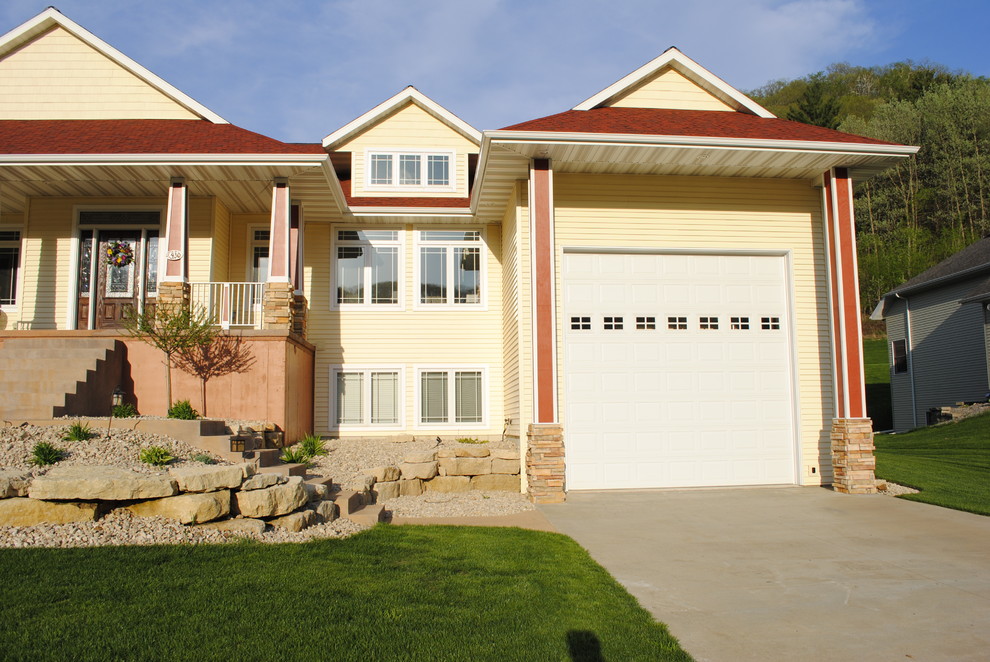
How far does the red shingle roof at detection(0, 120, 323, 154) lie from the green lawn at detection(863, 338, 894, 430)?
22.3 meters

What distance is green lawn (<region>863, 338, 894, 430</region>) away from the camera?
27500 millimetres

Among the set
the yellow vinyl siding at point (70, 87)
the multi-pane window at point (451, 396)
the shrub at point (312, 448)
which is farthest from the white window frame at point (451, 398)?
the yellow vinyl siding at point (70, 87)

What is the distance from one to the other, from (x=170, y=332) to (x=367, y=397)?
416cm

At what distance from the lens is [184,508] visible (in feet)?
20.2

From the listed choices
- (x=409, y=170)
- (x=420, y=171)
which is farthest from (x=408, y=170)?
(x=420, y=171)

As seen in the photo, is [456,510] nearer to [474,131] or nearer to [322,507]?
[322,507]

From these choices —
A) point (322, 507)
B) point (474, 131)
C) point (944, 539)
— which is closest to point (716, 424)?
point (944, 539)

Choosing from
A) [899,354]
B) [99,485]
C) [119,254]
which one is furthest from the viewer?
[899,354]

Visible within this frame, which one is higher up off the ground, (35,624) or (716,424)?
(716,424)

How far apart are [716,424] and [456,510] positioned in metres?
4.51

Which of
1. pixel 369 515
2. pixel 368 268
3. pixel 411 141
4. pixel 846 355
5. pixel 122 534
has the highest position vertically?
pixel 411 141

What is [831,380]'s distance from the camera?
1121 cm

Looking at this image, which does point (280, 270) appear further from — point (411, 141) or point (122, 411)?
point (411, 141)

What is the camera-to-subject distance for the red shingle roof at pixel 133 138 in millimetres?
11055
